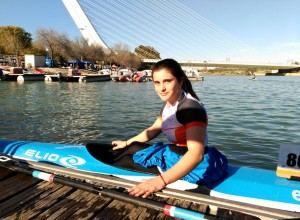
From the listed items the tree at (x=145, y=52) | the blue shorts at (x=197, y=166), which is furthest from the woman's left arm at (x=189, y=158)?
the tree at (x=145, y=52)

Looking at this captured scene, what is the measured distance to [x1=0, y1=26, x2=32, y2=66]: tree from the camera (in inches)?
2428

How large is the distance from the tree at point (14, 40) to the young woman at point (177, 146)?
62.1 meters

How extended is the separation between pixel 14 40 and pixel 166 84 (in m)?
67.0

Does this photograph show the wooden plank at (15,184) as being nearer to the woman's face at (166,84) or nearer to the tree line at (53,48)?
the woman's face at (166,84)

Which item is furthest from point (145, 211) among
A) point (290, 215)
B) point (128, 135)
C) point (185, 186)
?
point (128, 135)

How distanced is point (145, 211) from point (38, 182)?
4.90ft

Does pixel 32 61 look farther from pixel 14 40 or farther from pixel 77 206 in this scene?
pixel 77 206

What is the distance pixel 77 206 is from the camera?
3012 millimetres

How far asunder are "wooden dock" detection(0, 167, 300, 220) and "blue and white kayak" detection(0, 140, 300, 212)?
0.24 metres


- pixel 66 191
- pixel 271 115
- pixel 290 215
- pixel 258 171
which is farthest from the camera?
pixel 271 115

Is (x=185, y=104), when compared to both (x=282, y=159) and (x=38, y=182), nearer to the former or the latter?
(x=282, y=159)

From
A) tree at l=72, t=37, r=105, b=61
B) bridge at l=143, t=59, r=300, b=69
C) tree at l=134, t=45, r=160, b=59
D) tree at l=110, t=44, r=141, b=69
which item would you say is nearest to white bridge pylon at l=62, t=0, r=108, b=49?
tree at l=72, t=37, r=105, b=61

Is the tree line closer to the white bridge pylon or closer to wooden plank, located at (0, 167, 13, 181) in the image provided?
the white bridge pylon

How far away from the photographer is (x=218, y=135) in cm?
956
